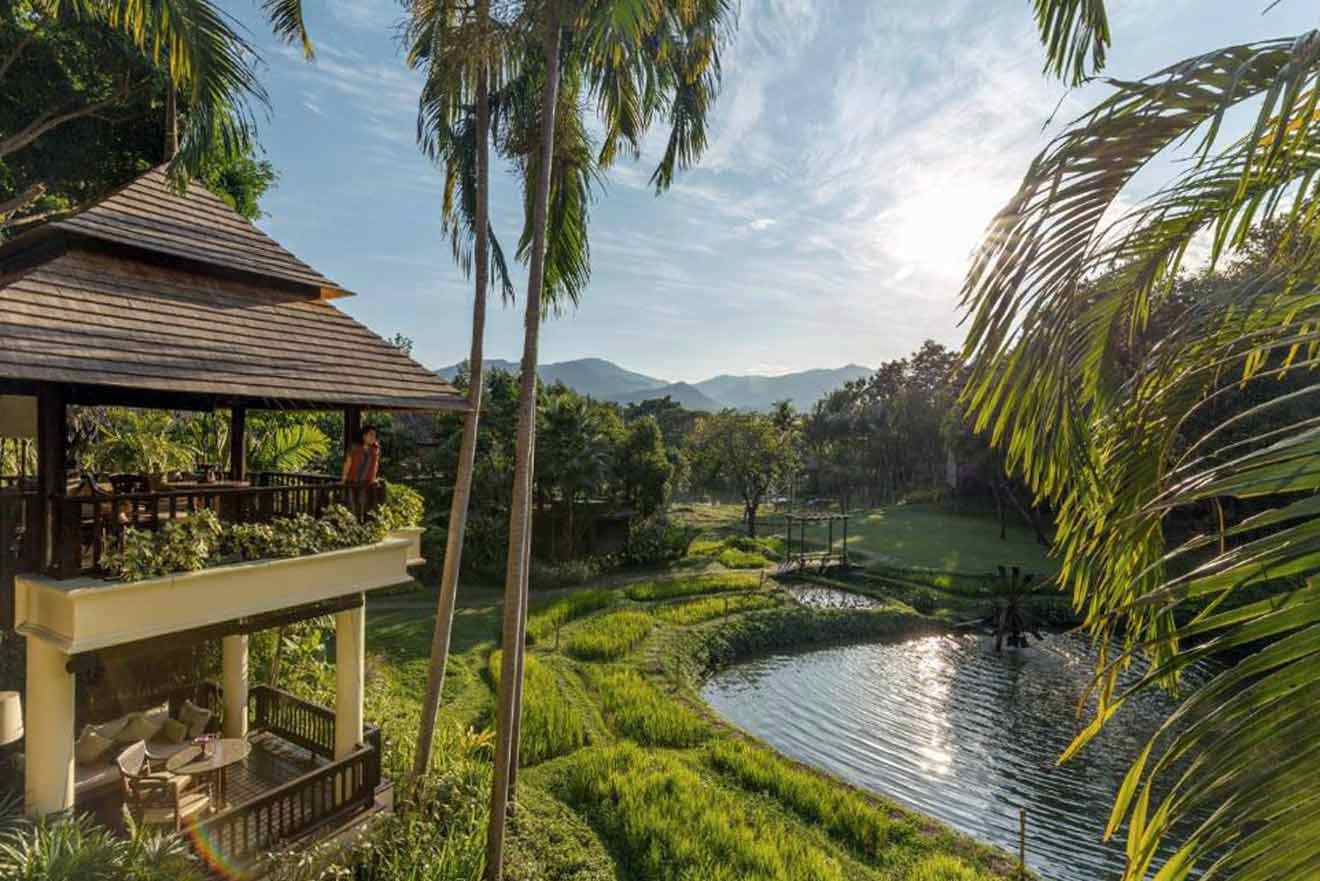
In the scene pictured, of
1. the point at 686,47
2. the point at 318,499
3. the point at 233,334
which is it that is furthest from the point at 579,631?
the point at 686,47

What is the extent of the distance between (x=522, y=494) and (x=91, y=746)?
18.2ft

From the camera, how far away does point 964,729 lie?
48.7 feet

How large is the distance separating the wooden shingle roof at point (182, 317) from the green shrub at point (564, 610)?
10747 mm

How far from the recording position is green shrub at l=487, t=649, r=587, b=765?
10.8 m

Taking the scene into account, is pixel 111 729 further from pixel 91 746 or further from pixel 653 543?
pixel 653 543

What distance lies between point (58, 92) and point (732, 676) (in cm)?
1987

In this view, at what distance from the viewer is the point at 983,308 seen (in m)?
2.46

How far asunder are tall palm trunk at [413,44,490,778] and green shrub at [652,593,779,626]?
40.8 ft

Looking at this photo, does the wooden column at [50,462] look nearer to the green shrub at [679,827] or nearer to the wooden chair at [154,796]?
the wooden chair at [154,796]

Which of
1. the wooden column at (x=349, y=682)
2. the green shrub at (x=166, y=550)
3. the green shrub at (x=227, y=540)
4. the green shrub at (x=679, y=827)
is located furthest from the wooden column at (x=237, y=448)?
the green shrub at (x=679, y=827)

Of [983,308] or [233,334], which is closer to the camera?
[983,308]

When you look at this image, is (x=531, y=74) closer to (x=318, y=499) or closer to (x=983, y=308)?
(x=318, y=499)

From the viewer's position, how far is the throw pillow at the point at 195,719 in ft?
26.7

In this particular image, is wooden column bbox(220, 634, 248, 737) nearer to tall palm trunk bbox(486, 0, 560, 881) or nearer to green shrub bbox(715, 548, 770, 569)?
tall palm trunk bbox(486, 0, 560, 881)
